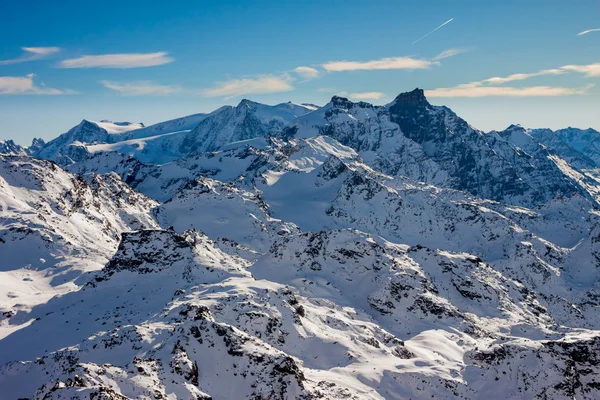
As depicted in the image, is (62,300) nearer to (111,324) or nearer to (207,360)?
(111,324)

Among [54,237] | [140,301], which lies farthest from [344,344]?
[54,237]

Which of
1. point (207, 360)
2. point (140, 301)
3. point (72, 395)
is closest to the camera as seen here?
point (72, 395)

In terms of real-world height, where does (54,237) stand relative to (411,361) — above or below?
above

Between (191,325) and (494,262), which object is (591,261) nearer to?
(494,262)

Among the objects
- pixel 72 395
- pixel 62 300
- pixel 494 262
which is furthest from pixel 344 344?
pixel 494 262

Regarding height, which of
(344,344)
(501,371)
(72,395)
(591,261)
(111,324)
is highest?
(72,395)

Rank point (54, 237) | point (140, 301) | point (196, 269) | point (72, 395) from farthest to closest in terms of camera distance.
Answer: point (54, 237) < point (196, 269) < point (140, 301) < point (72, 395)

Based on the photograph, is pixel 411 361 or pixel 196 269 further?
pixel 196 269

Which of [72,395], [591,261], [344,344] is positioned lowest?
[591,261]

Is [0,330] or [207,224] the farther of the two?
[207,224]
